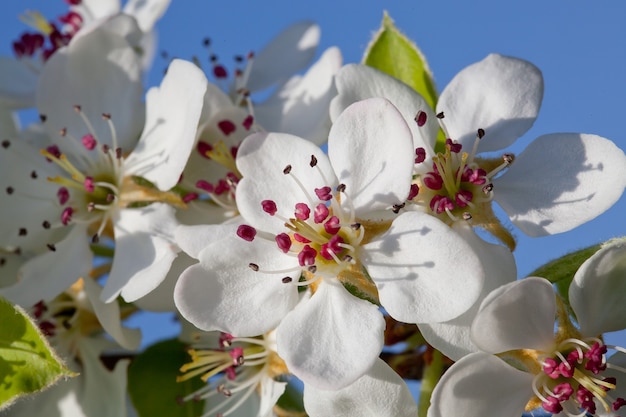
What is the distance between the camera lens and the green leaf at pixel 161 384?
66.0 inches

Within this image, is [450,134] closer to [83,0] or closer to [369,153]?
[369,153]

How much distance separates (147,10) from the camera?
206 cm

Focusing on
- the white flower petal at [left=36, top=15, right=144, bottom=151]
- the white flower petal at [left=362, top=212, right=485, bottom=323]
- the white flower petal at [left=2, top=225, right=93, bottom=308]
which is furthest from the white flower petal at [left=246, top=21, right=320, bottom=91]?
the white flower petal at [left=362, top=212, right=485, bottom=323]

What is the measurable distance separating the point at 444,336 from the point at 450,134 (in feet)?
1.08

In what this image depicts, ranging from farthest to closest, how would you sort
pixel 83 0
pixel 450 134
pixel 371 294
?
pixel 83 0 → pixel 450 134 → pixel 371 294

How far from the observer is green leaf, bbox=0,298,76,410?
1327mm

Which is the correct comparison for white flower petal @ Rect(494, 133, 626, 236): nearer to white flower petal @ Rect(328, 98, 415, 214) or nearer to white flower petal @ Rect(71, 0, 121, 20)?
white flower petal @ Rect(328, 98, 415, 214)

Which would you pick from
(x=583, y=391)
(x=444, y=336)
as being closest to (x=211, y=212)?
(x=444, y=336)

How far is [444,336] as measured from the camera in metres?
Result: 1.26

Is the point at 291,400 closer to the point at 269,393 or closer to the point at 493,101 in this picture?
the point at 269,393

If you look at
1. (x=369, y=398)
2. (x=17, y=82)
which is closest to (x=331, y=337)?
(x=369, y=398)

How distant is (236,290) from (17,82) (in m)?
0.82

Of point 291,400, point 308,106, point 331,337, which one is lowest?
point 291,400

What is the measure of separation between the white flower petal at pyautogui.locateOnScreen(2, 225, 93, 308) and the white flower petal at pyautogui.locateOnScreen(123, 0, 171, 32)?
22.9 inches
